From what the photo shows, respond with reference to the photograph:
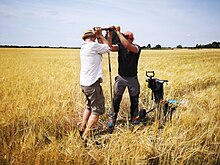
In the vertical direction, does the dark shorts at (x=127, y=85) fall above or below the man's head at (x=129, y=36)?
below

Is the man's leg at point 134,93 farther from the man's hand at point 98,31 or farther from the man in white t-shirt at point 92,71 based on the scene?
the man's hand at point 98,31

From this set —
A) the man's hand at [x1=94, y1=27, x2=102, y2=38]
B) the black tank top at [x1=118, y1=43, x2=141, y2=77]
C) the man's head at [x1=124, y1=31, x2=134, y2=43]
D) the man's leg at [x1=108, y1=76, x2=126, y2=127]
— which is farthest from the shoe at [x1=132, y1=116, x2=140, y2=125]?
the man's hand at [x1=94, y1=27, x2=102, y2=38]

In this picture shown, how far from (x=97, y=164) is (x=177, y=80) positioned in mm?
5020

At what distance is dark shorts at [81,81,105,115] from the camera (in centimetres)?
308

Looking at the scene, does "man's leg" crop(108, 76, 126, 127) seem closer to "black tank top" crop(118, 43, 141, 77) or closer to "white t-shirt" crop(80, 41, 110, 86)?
"black tank top" crop(118, 43, 141, 77)

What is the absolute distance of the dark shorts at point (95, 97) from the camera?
10.1 ft

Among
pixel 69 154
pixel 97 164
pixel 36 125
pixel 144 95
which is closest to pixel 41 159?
pixel 69 154

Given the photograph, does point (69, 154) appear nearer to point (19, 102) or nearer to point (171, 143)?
point (171, 143)

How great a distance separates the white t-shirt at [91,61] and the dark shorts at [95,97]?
78 mm

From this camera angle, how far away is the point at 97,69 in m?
3.08

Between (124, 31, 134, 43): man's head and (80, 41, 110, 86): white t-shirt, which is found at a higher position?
(124, 31, 134, 43): man's head

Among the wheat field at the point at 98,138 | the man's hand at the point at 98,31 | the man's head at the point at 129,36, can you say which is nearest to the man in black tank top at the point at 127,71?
the man's head at the point at 129,36

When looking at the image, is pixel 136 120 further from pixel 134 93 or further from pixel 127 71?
pixel 127 71

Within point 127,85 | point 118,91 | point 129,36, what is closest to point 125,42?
point 129,36
